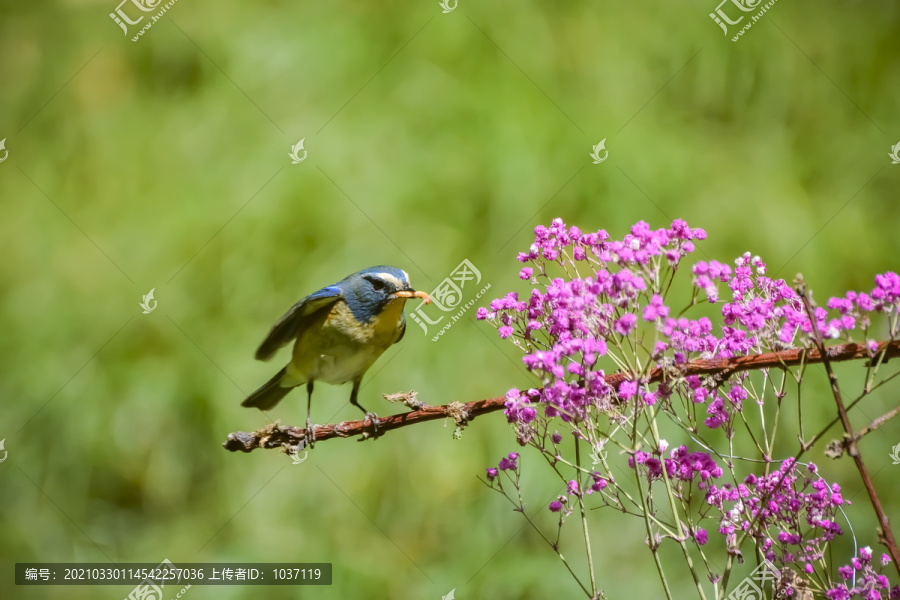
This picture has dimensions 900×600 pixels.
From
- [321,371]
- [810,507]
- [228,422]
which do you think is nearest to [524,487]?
[321,371]

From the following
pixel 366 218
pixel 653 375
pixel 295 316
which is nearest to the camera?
pixel 653 375

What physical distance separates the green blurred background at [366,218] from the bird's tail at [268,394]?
2.37 feet

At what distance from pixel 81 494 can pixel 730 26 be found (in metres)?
4.92

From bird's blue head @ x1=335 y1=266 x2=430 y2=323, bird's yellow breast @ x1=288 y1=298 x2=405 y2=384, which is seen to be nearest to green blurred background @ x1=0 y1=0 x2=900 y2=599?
bird's yellow breast @ x1=288 y1=298 x2=405 y2=384

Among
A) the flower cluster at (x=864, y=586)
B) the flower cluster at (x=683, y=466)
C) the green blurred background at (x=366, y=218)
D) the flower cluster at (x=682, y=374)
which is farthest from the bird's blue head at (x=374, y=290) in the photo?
the flower cluster at (x=864, y=586)

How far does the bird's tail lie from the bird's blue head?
1.83ft

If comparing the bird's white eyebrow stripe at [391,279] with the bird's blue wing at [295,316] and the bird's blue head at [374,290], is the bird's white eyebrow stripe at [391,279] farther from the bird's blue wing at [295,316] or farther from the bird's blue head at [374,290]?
the bird's blue wing at [295,316]

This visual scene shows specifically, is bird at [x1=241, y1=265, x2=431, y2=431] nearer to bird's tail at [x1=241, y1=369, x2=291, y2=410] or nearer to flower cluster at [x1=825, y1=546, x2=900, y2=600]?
bird's tail at [x1=241, y1=369, x2=291, y2=410]

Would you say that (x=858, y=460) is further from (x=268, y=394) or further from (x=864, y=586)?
(x=268, y=394)

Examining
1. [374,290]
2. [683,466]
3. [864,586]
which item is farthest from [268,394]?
[864,586]

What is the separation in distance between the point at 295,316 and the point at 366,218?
5.79 ft

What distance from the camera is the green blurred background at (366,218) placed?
440 cm

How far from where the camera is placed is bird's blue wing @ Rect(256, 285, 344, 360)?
10.2ft

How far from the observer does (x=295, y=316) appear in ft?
10.7
